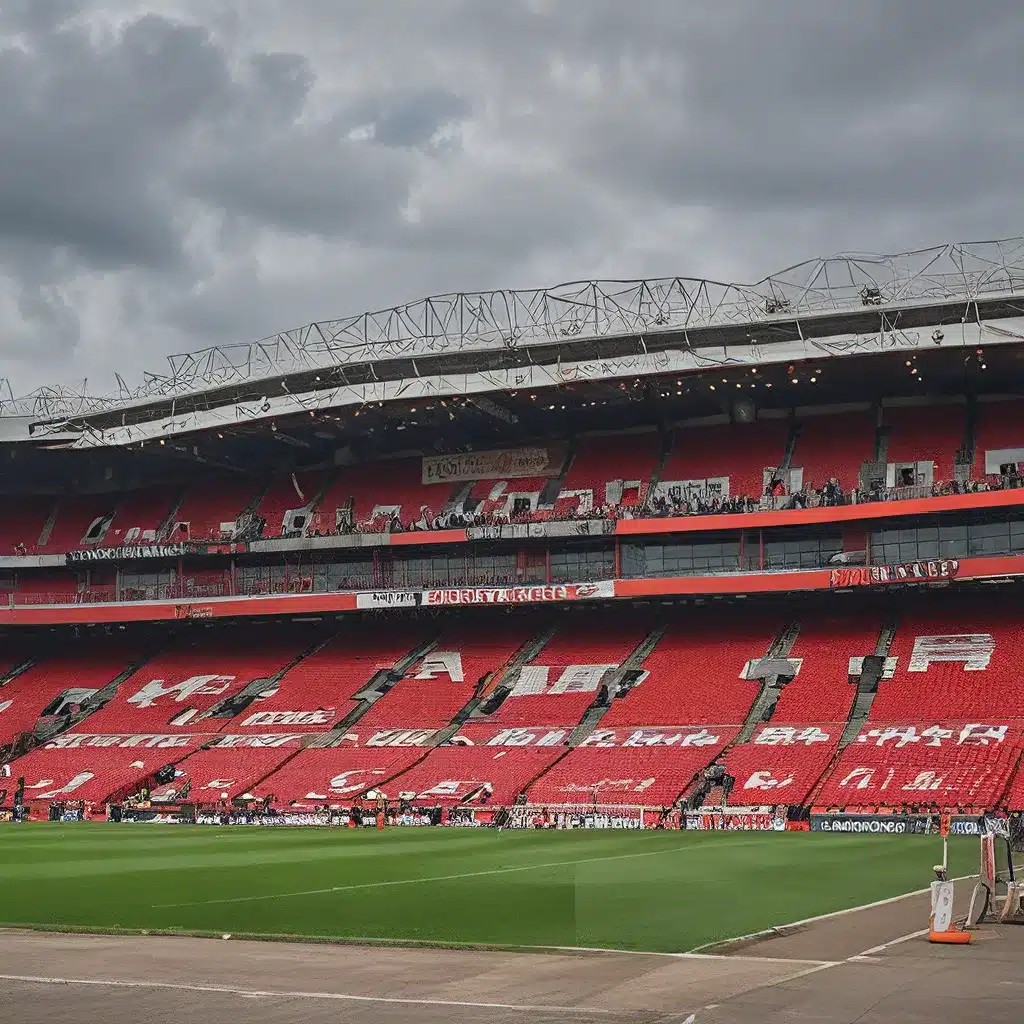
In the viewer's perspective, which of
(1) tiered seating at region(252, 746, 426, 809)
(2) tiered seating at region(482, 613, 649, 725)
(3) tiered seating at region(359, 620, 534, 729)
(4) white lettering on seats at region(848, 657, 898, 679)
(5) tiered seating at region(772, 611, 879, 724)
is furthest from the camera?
(3) tiered seating at region(359, 620, 534, 729)

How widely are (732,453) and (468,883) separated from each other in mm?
47911

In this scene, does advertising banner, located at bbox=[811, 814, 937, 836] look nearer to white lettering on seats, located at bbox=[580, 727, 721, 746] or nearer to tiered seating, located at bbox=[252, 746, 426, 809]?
white lettering on seats, located at bbox=[580, 727, 721, 746]

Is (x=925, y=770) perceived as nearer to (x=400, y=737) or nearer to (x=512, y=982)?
(x=400, y=737)

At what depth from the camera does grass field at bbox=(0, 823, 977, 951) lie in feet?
76.5

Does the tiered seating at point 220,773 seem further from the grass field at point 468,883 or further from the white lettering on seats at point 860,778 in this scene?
the white lettering on seats at point 860,778

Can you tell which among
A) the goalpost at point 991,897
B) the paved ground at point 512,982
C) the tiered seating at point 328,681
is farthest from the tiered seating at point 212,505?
the goalpost at point 991,897

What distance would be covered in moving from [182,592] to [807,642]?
39875 millimetres

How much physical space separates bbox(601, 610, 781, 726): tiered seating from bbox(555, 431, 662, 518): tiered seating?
330 inches

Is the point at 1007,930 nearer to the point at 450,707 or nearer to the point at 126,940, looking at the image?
the point at 126,940

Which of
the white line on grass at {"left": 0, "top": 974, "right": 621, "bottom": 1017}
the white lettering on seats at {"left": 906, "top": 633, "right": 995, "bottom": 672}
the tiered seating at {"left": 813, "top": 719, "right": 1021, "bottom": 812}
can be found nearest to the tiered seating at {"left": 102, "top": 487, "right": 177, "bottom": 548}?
the white lettering on seats at {"left": 906, "top": 633, "right": 995, "bottom": 672}

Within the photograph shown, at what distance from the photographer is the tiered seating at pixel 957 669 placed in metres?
56.8

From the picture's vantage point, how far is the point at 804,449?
72.4m

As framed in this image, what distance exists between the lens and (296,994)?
55.0ft

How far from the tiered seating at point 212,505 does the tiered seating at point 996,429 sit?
46690mm
